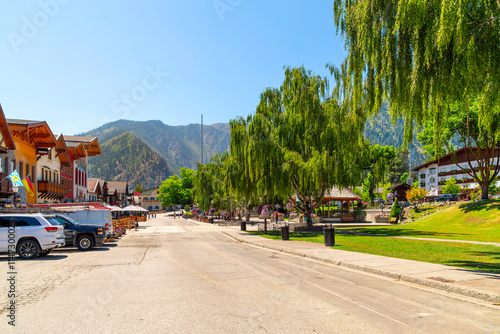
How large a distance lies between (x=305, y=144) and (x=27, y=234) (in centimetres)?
2084

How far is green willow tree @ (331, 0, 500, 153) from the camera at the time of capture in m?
9.67

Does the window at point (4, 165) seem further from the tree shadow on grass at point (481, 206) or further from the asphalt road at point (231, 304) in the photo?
the tree shadow on grass at point (481, 206)

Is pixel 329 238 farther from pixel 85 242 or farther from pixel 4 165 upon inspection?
pixel 4 165

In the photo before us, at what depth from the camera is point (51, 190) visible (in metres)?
40.5

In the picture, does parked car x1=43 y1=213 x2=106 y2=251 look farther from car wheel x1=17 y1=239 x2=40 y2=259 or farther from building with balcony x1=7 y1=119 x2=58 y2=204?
building with balcony x1=7 y1=119 x2=58 y2=204

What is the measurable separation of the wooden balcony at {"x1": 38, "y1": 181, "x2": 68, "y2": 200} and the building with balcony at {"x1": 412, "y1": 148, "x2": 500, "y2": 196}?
64079 mm

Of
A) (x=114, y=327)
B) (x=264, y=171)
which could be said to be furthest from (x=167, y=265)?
(x=264, y=171)

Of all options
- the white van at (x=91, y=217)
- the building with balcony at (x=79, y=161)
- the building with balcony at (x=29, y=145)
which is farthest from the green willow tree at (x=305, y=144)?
the building with balcony at (x=79, y=161)

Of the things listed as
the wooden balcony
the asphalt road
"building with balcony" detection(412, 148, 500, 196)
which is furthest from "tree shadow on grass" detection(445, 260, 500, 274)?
"building with balcony" detection(412, 148, 500, 196)

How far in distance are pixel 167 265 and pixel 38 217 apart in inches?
255

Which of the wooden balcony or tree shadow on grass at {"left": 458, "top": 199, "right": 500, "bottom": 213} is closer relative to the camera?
tree shadow on grass at {"left": 458, "top": 199, "right": 500, "bottom": 213}

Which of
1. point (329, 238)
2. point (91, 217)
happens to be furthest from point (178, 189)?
point (329, 238)

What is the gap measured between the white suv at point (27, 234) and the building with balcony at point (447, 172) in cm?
7080

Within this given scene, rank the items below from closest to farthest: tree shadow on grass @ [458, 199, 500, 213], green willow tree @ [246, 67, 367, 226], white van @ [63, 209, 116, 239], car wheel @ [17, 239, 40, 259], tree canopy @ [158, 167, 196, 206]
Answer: car wheel @ [17, 239, 40, 259] < white van @ [63, 209, 116, 239] < green willow tree @ [246, 67, 367, 226] < tree shadow on grass @ [458, 199, 500, 213] < tree canopy @ [158, 167, 196, 206]
